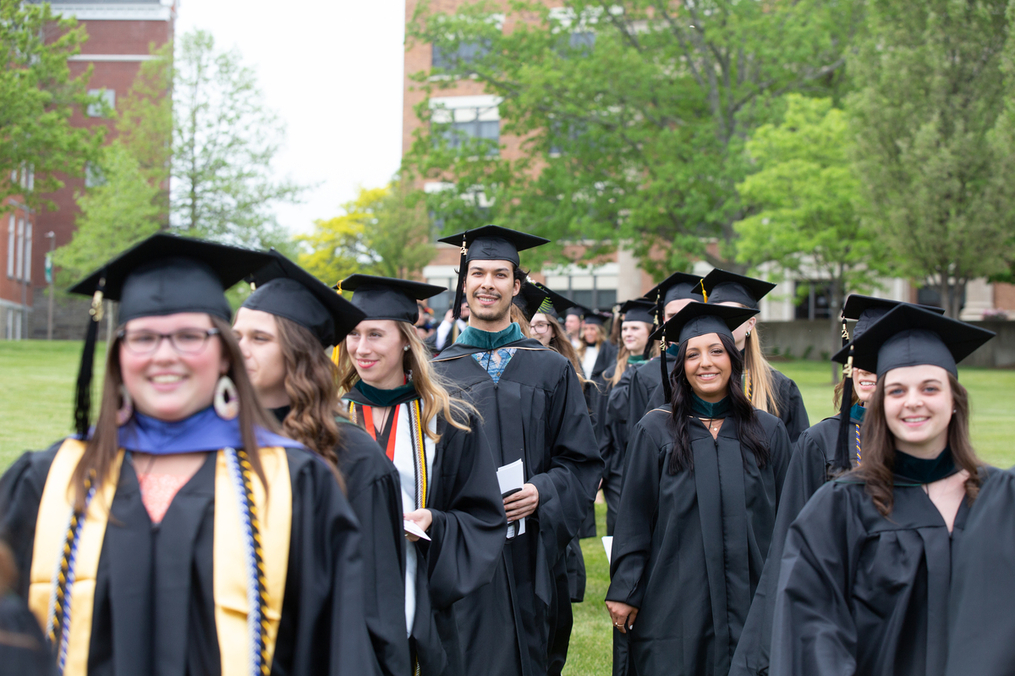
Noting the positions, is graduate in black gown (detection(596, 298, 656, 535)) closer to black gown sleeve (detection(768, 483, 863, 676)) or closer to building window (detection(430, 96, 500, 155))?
black gown sleeve (detection(768, 483, 863, 676))

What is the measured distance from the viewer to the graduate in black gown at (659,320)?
18.8ft

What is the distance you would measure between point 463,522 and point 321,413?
82 cm

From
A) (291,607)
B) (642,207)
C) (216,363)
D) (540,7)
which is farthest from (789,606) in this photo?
(540,7)

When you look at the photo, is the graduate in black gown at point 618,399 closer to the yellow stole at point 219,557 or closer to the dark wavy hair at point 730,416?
the dark wavy hair at point 730,416

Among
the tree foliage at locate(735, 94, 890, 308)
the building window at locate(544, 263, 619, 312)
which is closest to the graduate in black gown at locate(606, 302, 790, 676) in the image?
the tree foliage at locate(735, 94, 890, 308)

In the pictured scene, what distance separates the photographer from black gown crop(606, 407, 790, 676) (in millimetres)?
3939

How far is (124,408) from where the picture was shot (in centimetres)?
215

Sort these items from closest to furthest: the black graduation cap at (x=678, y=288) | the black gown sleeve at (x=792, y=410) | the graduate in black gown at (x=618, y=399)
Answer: the black gown sleeve at (x=792, y=410) < the black graduation cap at (x=678, y=288) < the graduate in black gown at (x=618, y=399)

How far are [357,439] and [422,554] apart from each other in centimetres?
64

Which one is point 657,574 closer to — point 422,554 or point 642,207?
point 422,554

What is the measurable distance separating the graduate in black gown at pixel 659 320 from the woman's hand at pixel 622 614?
1.44 metres

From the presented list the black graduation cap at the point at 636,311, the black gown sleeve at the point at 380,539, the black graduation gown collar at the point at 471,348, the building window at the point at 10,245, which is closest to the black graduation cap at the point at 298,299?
the black gown sleeve at the point at 380,539

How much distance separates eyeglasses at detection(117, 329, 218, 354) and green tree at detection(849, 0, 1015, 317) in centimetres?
2150

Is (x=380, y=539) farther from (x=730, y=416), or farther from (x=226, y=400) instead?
(x=730, y=416)
